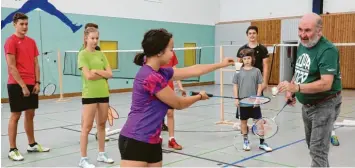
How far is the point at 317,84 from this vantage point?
11.7 feet

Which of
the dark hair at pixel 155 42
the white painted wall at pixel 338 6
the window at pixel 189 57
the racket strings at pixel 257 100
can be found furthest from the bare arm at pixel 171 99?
the white painted wall at pixel 338 6

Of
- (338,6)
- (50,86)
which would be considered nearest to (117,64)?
(50,86)

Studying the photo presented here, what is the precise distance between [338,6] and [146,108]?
17590 millimetres

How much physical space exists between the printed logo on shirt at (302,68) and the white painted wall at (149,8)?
1255cm

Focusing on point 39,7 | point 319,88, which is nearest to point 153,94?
point 319,88

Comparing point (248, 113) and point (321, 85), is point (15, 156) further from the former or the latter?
point (321, 85)

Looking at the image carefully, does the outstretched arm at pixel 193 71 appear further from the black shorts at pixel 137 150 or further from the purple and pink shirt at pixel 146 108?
the black shorts at pixel 137 150

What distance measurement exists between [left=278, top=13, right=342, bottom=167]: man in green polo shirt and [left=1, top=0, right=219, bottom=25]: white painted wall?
12.7 meters

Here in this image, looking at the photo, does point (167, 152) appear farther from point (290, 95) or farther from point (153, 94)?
point (153, 94)

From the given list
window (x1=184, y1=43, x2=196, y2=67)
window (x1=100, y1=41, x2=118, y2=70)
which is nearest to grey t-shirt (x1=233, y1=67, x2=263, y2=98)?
window (x1=100, y1=41, x2=118, y2=70)

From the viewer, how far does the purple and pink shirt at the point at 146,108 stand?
2.98 meters

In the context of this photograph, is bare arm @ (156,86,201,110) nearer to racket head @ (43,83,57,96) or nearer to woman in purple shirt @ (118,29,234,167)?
woman in purple shirt @ (118,29,234,167)

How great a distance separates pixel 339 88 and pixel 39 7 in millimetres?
13294

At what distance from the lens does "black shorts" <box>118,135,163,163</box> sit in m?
3.07
